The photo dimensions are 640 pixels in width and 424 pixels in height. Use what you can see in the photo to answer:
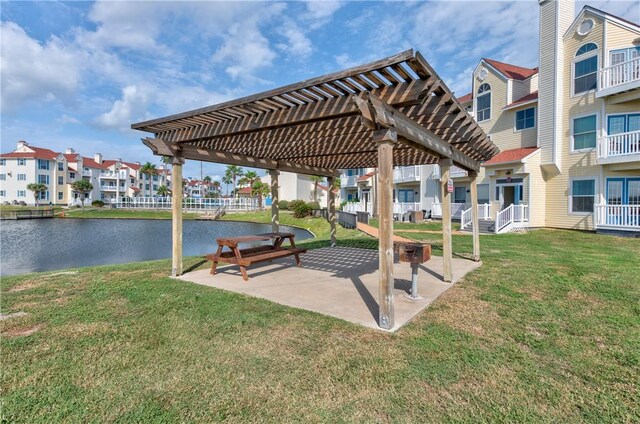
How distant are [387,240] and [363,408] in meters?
1.86

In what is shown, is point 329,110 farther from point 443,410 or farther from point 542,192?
point 542,192

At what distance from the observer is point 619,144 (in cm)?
1336

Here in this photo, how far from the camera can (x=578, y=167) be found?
1482 centimetres

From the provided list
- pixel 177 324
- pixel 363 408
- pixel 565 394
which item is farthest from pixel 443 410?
pixel 177 324

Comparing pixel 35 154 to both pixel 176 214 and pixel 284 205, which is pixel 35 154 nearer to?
pixel 284 205

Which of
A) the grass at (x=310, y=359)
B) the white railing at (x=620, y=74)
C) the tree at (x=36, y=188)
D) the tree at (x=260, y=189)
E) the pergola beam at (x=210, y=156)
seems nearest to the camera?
the grass at (x=310, y=359)

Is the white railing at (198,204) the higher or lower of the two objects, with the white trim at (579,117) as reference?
lower

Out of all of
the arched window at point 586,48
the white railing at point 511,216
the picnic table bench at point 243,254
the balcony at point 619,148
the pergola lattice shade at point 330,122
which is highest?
the arched window at point 586,48

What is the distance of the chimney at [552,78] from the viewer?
15.3 m

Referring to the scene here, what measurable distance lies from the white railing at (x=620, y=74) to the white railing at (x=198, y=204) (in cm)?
4133

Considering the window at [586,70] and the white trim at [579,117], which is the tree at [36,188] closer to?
the white trim at [579,117]

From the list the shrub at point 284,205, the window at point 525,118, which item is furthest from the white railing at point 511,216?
the shrub at point 284,205

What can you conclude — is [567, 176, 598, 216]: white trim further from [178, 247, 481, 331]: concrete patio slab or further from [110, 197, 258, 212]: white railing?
[110, 197, 258, 212]: white railing

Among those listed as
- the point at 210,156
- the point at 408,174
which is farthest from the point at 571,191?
the point at 210,156
